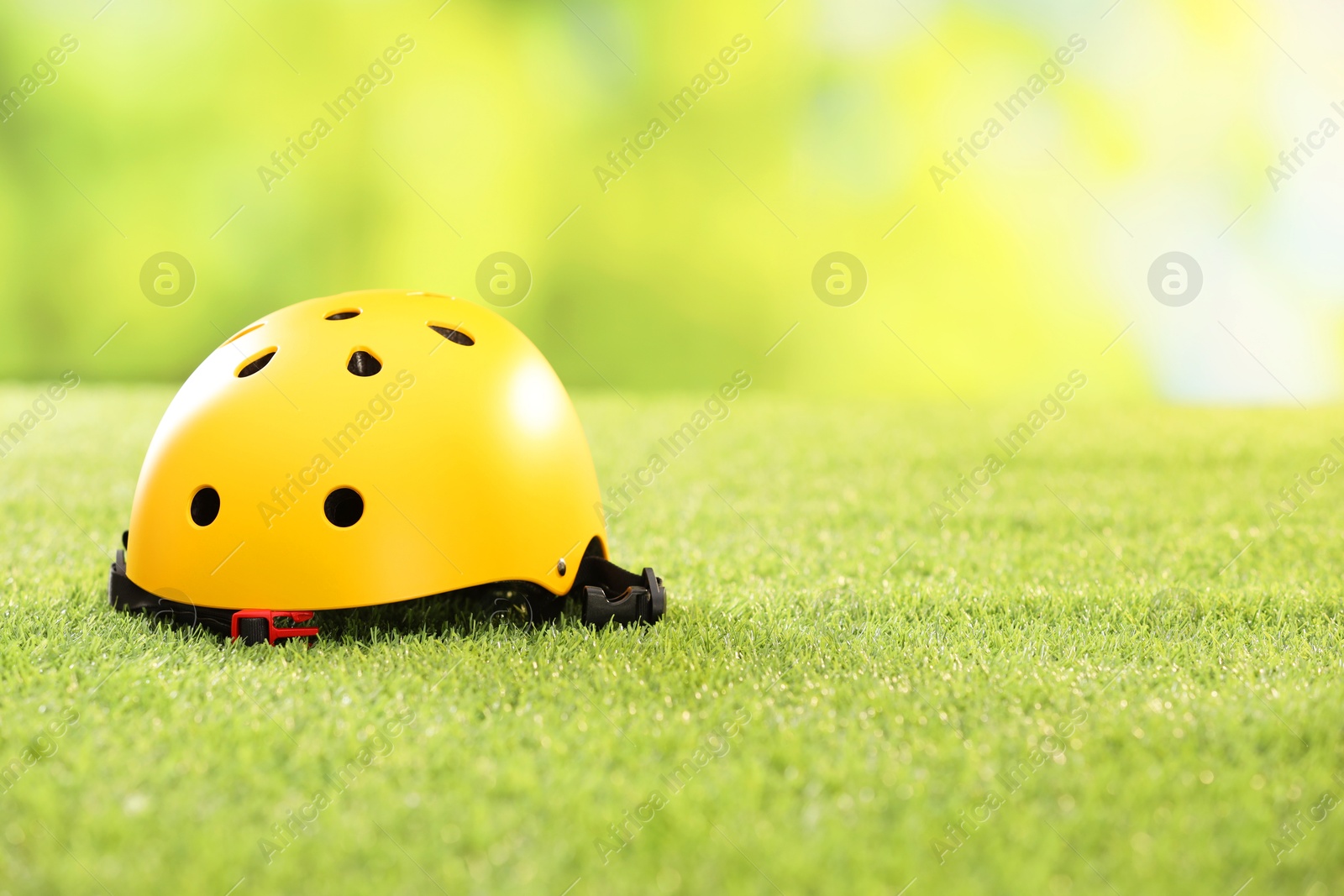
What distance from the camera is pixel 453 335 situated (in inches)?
135

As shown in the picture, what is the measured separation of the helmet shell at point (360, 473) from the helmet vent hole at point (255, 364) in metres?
0.01

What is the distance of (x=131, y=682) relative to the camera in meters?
2.86

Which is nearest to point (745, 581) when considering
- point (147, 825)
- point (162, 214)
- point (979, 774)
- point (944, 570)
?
point (944, 570)

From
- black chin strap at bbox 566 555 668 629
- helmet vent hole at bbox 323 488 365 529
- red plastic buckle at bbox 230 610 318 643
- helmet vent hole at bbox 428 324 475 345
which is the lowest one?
red plastic buckle at bbox 230 610 318 643

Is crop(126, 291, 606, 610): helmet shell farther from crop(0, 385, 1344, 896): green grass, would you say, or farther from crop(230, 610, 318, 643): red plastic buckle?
crop(0, 385, 1344, 896): green grass

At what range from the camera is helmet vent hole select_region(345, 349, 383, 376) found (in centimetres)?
329

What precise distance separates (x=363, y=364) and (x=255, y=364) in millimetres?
358

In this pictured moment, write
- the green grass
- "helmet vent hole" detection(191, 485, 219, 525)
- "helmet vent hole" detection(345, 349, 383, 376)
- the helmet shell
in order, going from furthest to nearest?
"helmet vent hole" detection(345, 349, 383, 376)
"helmet vent hole" detection(191, 485, 219, 525)
the helmet shell
the green grass

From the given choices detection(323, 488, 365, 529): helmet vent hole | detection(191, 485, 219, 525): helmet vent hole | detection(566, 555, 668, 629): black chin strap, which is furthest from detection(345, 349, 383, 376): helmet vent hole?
detection(566, 555, 668, 629): black chin strap

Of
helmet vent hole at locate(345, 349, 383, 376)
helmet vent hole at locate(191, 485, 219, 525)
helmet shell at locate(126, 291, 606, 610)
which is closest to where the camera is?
helmet shell at locate(126, 291, 606, 610)

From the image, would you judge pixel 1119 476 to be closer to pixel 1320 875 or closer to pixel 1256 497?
pixel 1256 497

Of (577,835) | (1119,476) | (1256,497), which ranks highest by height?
(1256,497)

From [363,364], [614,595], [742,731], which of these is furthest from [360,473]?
[742,731]

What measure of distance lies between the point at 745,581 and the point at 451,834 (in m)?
2.26
